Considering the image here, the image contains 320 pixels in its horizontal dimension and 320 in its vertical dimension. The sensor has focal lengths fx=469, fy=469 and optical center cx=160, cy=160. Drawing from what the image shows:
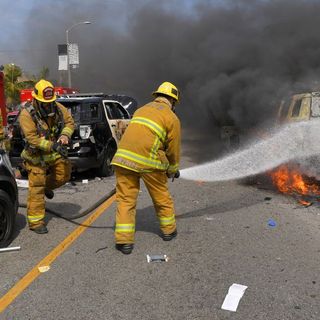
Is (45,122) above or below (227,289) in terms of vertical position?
above

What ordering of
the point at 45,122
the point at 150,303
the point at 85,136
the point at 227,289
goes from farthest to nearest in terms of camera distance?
the point at 85,136
the point at 45,122
the point at 227,289
the point at 150,303

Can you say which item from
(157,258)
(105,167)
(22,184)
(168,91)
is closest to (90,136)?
(105,167)

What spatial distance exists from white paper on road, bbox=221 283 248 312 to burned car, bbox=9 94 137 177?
518 centimetres

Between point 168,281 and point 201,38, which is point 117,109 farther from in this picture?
point 201,38

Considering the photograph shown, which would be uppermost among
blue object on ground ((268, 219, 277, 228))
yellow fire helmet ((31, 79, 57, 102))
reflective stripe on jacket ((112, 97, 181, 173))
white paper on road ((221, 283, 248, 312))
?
yellow fire helmet ((31, 79, 57, 102))

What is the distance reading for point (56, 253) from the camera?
459 cm

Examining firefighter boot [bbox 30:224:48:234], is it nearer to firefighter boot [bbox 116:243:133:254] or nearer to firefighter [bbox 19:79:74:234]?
firefighter [bbox 19:79:74:234]

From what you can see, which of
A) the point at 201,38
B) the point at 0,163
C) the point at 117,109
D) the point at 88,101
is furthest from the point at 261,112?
the point at 0,163

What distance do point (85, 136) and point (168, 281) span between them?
5396mm

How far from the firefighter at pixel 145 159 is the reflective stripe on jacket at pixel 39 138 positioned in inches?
37.6

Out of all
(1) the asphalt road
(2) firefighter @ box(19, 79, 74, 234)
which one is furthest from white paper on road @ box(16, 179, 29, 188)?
(2) firefighter @ box(19, 79, 74, 234)

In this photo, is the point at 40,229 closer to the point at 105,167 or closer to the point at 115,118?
the point at 105,167

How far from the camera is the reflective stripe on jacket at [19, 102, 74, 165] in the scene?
5004mm

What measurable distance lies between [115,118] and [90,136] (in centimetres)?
161
